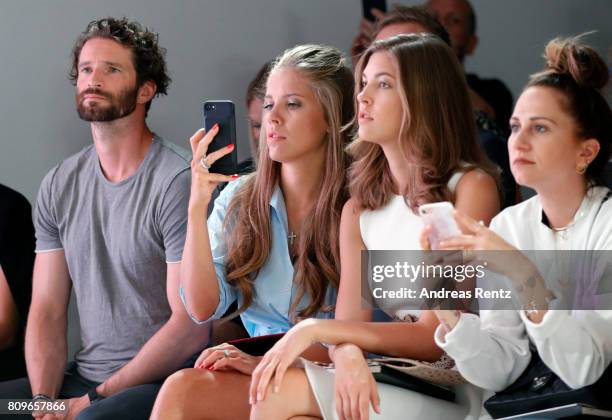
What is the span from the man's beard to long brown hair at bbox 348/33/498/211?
91cm

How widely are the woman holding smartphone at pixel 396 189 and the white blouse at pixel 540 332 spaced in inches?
6.0

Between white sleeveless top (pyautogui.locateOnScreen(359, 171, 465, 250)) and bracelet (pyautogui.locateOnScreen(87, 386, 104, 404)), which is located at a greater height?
white sleeveless top (pyautogui.locateOnScreen(359, 171, 465, 250))

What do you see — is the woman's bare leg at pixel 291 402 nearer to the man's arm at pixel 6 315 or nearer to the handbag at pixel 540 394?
the handbag at pixel 540 394

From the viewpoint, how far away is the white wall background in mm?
3383

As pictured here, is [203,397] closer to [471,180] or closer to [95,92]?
[471,180]

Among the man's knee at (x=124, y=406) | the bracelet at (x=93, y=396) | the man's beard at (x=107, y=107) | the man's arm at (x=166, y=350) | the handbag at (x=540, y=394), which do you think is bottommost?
the bracelet at (x=93, y=396)

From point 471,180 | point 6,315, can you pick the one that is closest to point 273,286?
point 471,180

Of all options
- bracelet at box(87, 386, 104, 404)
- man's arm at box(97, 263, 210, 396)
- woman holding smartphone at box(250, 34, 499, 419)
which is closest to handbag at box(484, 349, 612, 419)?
woman holding smartphone at box(250, 34, 499, 419)

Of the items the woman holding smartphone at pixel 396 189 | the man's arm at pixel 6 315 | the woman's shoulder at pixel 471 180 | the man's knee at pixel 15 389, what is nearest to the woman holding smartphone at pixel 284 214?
the woman holding smartphone at pixel 396 189

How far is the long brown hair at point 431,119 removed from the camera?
2.32m

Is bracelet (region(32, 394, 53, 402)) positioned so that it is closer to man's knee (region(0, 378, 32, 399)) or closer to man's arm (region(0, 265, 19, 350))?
man's knee (region(0, 378, 32, 399))

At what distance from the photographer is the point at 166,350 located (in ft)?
9.27

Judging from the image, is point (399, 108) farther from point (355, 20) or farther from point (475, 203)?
point (355, 20)

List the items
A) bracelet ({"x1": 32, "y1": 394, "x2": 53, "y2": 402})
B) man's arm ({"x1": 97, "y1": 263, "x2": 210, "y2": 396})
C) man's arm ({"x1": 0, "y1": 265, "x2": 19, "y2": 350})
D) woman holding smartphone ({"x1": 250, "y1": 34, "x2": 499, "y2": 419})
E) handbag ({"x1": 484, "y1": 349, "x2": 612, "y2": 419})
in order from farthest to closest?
man's arm ({"x1": 0, "y1": 265, "x2": 19, "y2": 350})
bracelet ({"x1": 32, "y1": 394, "x2": 53, "y2": 402})
man's arm ({"x1": 97, "y1": 263, "x2": 210, "y2": 396})
woman holding smartphone ({"x1": 250, "y1": 34, "x2": 499, "y2": 419})
handbag ({"x1": 484, "y1": 349, "x2": 612, "y2": 419})
